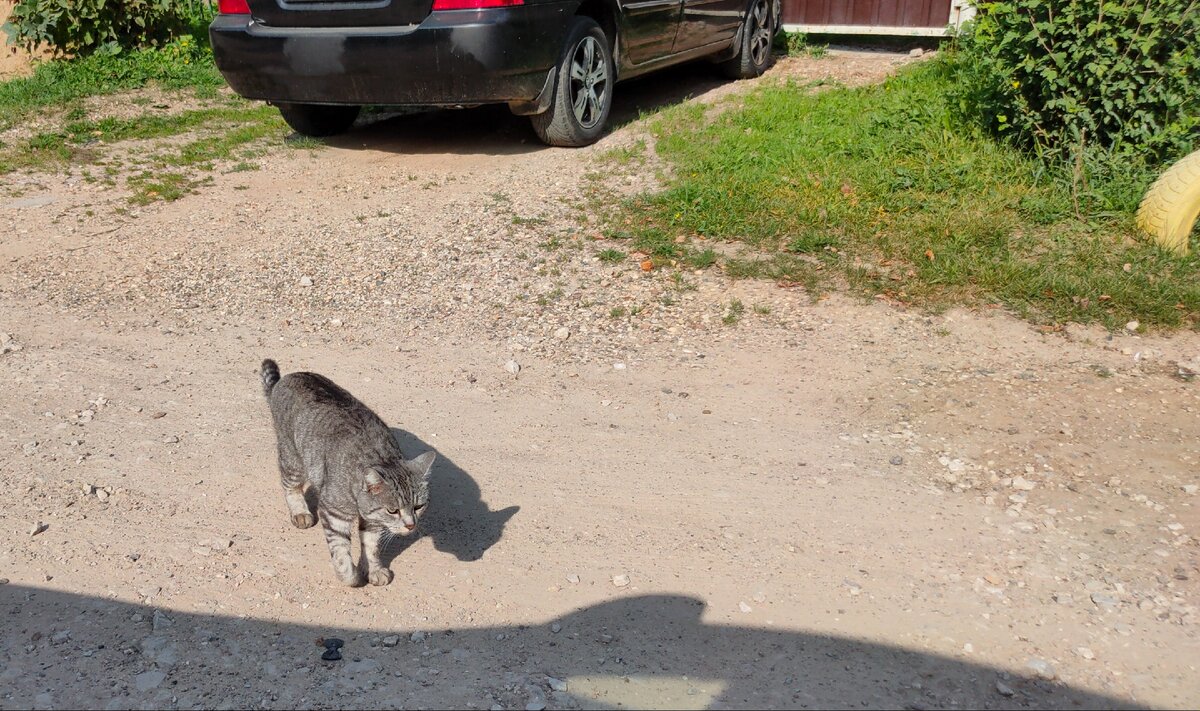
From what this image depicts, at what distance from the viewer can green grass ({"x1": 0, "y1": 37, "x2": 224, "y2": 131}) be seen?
Result: 9703 millimetres

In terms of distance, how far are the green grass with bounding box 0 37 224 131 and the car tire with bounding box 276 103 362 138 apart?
1934 millimetres

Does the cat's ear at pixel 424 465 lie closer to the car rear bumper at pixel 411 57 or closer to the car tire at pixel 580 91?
the car rear bumper at pixel 411 57

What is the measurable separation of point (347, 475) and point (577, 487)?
102 cm

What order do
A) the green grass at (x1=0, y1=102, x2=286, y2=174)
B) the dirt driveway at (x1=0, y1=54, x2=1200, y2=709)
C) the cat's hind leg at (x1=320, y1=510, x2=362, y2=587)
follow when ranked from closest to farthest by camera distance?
the dirt driveway at (x1=0, y1=54, x2=1200, y2=709)
the cat's hind leg at (x1=320, y1=510, x2=362, y2=587)
the green grass at (x1=0, y1=102, x2=286, y2=174)

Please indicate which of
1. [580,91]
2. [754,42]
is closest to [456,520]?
[580,91]

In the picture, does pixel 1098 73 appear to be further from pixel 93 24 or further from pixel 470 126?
pixel 93 24

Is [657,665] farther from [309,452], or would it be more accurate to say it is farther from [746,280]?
[746,280]

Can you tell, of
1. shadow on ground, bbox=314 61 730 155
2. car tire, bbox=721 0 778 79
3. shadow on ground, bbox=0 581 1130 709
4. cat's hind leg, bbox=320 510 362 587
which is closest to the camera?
shadow on ground, bbox=0 581 1130 709

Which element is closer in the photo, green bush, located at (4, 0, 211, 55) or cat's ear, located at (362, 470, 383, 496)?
cat's ear, located at (362, 470, 383, 496)

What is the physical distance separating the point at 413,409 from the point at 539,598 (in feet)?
Answer: 5.05

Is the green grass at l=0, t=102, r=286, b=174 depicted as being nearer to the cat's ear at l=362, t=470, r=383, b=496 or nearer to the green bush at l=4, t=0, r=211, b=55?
the green bush at l=4, t=0, r=211, b=55

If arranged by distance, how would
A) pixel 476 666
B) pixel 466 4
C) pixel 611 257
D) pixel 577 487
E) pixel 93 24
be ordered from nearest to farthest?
pixel 476 666, pixel 577 487, pixel 611 257, pixel 466 4, pixel 93 24

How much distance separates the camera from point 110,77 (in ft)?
34.4

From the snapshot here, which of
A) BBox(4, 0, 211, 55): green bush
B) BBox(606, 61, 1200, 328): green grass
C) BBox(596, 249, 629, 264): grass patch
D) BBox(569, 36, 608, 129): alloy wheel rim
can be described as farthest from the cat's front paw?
BBox(4, 0, 211, 55): green bush
